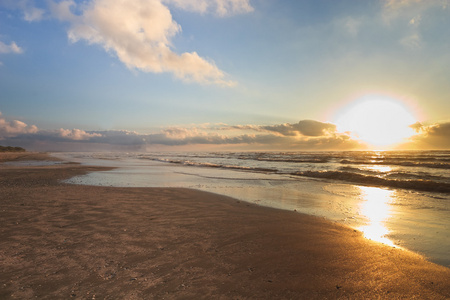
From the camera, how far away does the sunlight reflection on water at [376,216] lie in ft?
23.1

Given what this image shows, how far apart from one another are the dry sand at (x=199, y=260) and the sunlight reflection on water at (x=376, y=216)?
0.58 m

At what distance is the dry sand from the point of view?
404 centimetres

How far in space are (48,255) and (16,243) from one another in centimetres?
145

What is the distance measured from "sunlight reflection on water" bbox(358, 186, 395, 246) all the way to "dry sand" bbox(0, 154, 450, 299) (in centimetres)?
58

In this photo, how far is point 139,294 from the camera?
3885 millimetres

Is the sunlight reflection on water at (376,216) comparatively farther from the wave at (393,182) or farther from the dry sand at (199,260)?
the wave at (393,182)

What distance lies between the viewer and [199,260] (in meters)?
5.14

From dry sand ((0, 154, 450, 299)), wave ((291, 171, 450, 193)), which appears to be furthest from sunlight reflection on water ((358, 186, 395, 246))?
wave ((291, 171, 450, 193))

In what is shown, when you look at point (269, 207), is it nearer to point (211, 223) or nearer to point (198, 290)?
point (211, 223)

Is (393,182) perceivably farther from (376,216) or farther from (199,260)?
(199,260)

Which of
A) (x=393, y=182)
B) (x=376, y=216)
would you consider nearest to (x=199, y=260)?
(x=376, y=216)

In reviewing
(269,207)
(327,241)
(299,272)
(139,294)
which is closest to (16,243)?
(139,294)

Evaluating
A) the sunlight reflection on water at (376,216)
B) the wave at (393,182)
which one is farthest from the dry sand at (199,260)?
the wave at (393,182)

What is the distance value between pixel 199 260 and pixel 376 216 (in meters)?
7.93
